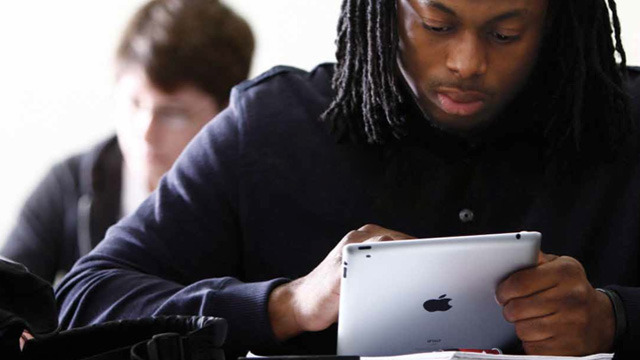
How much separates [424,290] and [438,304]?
3 cm

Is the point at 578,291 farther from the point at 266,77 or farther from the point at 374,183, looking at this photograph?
the point at 266,77

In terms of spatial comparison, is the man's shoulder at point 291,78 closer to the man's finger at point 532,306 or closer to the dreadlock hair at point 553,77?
the dreadlock hair at point 553,77

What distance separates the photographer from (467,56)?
54.1 inches

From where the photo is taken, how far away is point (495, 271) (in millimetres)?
1136

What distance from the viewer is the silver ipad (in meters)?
1.09

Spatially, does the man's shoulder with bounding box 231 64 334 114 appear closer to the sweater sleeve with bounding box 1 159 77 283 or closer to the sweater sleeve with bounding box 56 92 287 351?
the sweater sleeve with bounding box 56 92 287 351

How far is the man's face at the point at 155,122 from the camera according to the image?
234 centimetres

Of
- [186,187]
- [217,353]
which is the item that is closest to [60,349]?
[217,353]

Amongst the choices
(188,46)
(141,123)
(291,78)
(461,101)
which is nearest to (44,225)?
(141,123)

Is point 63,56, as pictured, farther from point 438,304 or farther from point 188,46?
point 438,304

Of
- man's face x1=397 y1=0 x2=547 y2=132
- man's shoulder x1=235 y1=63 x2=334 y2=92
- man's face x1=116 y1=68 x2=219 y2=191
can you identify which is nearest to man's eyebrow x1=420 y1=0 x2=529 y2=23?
man's face x1=397 y1=0 x2=547 y2=132

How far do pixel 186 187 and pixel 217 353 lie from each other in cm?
64

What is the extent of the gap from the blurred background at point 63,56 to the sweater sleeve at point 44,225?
12.3 inches

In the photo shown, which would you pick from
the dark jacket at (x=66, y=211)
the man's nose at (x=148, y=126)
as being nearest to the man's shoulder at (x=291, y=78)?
the man's nose at (x=148, y=126)
